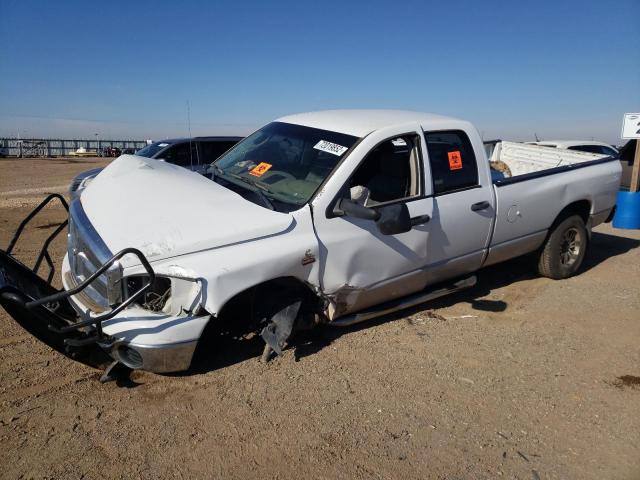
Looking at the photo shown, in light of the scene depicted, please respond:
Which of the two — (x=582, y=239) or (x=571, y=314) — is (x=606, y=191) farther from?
(x=571, y=314)

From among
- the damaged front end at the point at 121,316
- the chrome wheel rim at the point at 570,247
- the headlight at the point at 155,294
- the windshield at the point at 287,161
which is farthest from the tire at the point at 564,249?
the headlight at the point at 155,294

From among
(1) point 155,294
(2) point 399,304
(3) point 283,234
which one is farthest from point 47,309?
(2) point 399,304

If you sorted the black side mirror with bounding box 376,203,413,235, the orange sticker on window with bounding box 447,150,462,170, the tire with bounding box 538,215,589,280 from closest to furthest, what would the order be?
the black side mirror with bounding box 376,203,413,235
the orange sticker on window with bounding box 447,150,462,170
the tire with bounding box 538,215,589,280

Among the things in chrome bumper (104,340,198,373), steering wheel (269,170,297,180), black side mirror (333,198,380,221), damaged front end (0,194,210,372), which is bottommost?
chrome bumper (104,340,198,373)

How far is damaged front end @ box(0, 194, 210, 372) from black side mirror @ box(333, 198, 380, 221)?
117 centimetres

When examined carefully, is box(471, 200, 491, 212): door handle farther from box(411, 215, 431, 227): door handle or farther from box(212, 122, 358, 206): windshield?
box(212, 122, 358, 206): windshield

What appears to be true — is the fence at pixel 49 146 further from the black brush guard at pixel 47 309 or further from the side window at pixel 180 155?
the black brush guard at pixel 47 309

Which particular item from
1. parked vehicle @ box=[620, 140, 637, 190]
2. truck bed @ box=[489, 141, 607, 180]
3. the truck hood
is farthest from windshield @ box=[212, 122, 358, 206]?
parked vehicle @ box=[620, 140, 637, 190]

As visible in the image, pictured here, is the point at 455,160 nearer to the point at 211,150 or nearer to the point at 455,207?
the point at 455,207

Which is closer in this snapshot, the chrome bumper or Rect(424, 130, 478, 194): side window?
the chrome bumper

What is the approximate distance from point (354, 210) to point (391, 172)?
3.28 feet

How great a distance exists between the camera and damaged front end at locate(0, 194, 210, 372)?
2900mm

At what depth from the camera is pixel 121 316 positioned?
3.08 m

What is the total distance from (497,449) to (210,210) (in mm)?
2392
